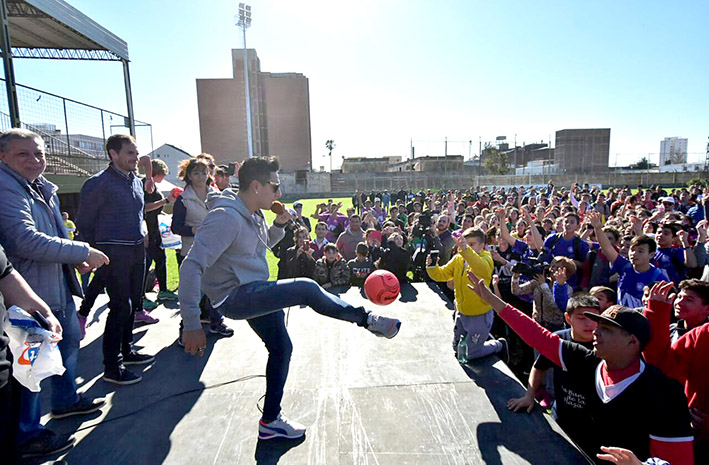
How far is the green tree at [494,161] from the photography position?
68.9 m

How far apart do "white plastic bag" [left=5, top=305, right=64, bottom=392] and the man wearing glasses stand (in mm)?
657

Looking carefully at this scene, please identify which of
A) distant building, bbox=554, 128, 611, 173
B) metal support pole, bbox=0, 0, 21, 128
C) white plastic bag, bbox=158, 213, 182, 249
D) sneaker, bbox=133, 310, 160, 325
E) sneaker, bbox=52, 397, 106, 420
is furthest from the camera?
distant building, bbox=554, 128, 611, 173

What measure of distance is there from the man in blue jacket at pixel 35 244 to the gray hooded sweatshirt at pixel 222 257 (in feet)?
2.90

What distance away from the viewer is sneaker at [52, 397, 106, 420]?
2924mm

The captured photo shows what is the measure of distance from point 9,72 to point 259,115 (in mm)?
62742

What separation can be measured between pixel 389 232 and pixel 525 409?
5679 millimetres

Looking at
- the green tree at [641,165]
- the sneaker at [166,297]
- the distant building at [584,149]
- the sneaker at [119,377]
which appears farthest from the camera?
the green tree at [641,165]

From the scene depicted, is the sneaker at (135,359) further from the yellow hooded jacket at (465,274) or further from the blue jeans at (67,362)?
the yellow hooded jacket at (465,274)

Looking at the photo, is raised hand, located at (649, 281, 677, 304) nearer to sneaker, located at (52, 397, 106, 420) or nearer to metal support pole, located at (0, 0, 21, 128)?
sneaker, located at (52, 397, 106, 420)

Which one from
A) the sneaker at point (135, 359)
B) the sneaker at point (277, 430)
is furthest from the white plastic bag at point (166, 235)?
the sneaker at point (277, 430)

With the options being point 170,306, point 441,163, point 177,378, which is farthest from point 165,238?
point 441,163

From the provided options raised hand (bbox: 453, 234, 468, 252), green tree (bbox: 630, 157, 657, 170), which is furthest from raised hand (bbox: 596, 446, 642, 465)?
green tree (bbox: 630, 157, 657, 170)

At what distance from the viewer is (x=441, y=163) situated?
65.6 m

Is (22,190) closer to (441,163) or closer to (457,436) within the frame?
(457,436)
